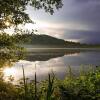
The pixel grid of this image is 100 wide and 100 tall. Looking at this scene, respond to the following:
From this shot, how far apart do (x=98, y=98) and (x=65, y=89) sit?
104 cm

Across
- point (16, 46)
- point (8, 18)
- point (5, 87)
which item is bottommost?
point (5, 87)

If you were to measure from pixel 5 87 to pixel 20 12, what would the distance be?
3.23 metres

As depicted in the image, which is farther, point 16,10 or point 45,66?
point 45,66

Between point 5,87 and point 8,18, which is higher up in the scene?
point 8,18

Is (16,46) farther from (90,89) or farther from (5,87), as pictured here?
(90,89)

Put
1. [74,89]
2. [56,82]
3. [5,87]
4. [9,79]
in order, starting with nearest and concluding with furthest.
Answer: [74,89], [56,82], [5,87], [9,79]

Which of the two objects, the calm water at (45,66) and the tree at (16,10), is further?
the calm water at (45,66)

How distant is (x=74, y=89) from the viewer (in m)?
8.69

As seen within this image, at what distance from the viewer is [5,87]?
38.3 feet

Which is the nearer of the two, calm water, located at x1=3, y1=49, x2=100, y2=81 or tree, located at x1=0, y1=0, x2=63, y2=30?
tree, located at x1=0, y1=0, x2=63, y2=30

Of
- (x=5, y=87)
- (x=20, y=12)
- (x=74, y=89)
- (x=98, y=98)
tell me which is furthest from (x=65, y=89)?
(x=20, y=12)

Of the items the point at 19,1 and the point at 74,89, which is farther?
the point at 19,1

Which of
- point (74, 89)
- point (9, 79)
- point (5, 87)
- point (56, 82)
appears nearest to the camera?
point (74, 89)

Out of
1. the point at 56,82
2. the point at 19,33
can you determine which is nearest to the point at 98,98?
the point at 56,82
